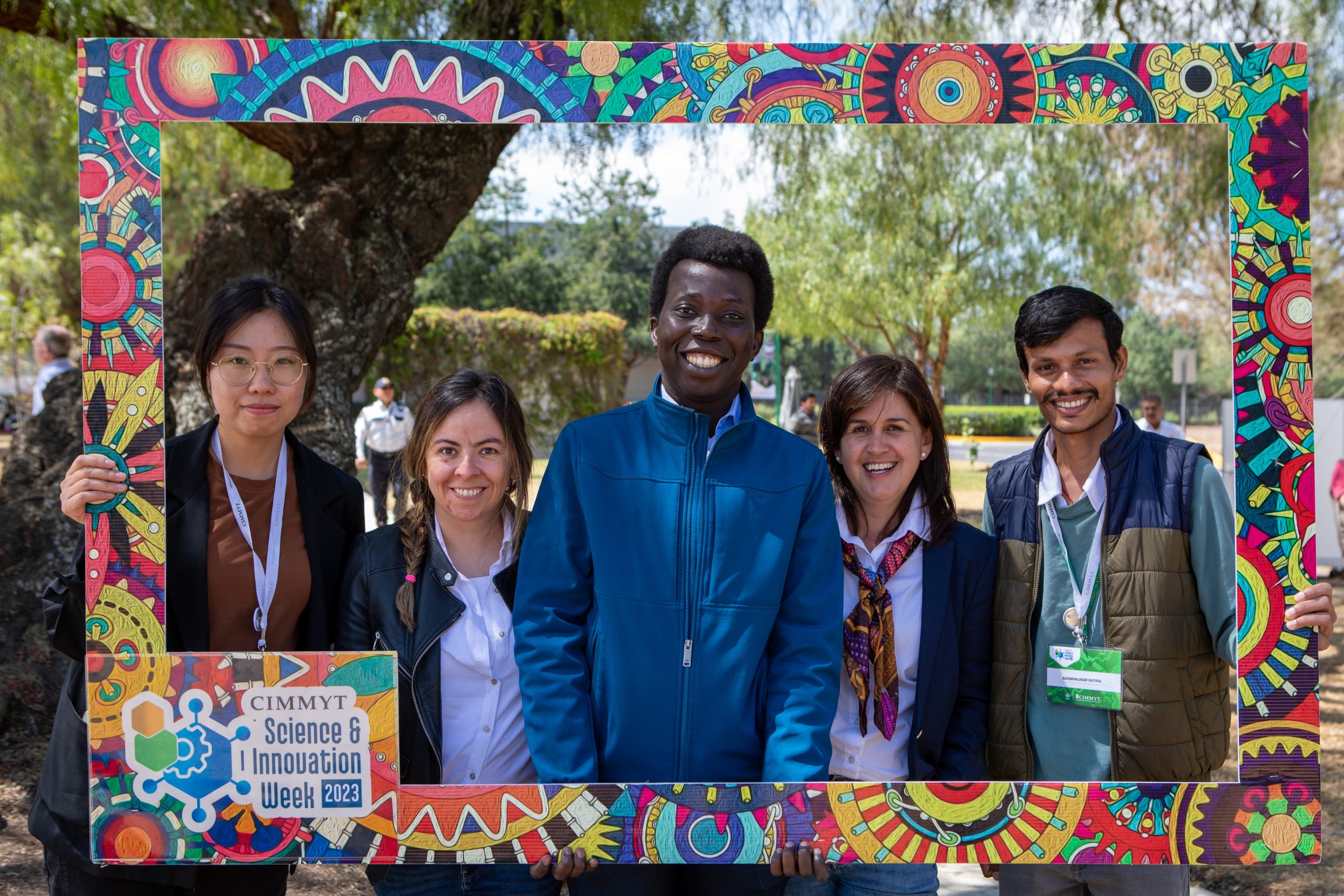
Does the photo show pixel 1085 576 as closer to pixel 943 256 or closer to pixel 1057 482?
pixel 1057 482

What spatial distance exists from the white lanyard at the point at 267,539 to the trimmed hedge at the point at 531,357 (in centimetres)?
1744

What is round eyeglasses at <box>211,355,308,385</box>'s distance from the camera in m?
2.26

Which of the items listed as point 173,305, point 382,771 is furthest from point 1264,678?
point 173,305

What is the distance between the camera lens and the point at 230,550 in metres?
2.23

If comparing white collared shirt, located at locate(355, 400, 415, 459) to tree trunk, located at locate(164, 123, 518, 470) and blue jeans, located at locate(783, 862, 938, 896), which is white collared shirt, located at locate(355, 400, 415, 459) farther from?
blue jeans, located at locate(783, 862, 938, 896)

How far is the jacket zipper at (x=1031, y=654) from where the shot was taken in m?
2.32

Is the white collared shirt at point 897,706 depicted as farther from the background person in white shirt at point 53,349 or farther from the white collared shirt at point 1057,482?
the background person in white shirt at point 53,349

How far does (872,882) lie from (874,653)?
504mm

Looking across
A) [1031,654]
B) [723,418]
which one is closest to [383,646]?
[723,418]

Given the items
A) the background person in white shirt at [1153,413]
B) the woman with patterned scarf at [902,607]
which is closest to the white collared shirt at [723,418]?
the woman with patterned scarf at [902,607]

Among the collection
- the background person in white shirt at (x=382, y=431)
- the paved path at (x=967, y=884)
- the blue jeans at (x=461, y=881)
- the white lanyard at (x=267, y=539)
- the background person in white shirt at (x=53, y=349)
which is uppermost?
the background person in white shirt at (x=53, y=349)

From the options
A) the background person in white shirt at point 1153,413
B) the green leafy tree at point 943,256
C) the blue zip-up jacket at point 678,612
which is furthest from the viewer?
the green leafy tree at point 943,256

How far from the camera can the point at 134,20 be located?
5266 millimetres

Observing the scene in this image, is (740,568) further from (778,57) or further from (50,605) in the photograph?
(50,605)
